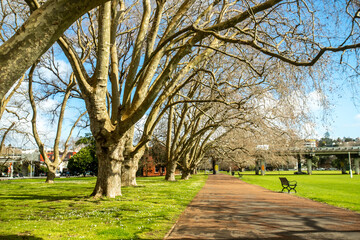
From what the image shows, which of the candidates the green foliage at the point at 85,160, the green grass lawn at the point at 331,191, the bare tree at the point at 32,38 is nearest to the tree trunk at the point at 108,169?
the bare tree at the point at 32,38

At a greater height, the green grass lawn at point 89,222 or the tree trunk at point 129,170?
the tree trunk at point 129,170

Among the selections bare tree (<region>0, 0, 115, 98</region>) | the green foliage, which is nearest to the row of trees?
bare tree (<region>0, 0, 115, 98</region>)

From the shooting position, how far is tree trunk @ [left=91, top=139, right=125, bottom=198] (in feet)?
36.7

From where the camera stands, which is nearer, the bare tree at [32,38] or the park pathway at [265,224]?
the bare tree at [32,38]

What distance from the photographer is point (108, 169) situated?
11312mm

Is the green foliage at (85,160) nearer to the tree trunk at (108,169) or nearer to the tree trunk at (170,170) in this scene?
the tree trunk at (170,170)

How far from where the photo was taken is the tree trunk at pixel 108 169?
11.2m

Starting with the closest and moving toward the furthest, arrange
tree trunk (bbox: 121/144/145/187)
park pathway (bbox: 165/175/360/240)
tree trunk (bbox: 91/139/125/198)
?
park pathway (bbox: 165/175/360/240), tree trunk (bbox: 91/139/125/198), tree trunk (bbox: 121/144/145/187)

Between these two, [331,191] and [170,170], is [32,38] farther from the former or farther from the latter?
[170,170]

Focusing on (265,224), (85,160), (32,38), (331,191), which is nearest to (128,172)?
(265,224)

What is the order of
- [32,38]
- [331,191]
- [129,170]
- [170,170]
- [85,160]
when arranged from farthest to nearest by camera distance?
[85,160], [170,170], [331,191], [129,170], [32,38]

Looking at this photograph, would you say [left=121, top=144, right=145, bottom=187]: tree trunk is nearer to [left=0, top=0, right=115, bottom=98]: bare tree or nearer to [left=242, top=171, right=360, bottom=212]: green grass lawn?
[left=242, top=171, right=360, bottom=212]: green grass lawn

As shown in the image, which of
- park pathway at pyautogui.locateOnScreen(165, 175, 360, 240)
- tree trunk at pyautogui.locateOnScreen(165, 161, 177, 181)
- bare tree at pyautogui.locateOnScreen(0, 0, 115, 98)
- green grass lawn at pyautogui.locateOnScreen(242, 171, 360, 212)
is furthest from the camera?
tree trunk at pyautogui.locateOnScreen(165, 161, 177, 181)

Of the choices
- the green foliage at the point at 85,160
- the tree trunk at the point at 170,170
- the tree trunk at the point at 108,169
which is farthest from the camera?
the green foliage at the point at 85,160
